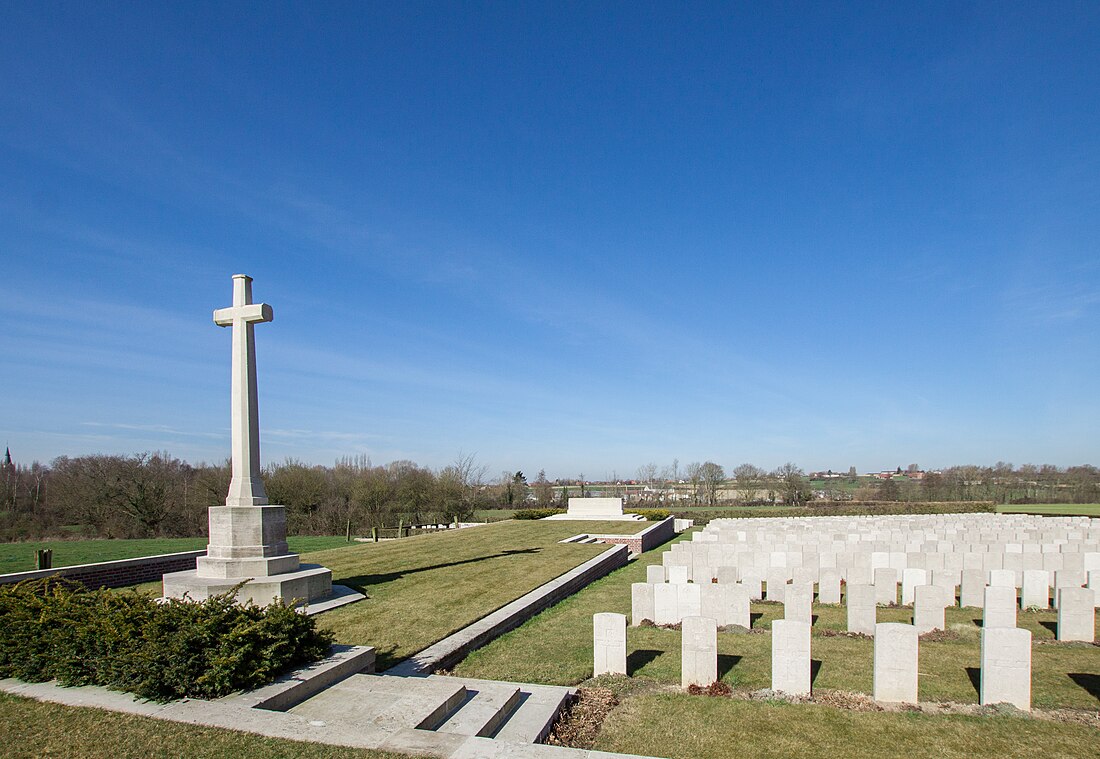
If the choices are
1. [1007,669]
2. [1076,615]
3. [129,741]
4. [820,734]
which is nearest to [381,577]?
[129,741]

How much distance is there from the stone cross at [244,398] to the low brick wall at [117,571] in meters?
3.35

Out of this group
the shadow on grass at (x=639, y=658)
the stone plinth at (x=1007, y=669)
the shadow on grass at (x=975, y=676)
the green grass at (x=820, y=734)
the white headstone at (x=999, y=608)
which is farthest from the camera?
the white headstone at (x=999, y=608)

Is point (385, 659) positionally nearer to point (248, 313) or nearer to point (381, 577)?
point (381, 577)

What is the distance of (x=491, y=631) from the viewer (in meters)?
8.52

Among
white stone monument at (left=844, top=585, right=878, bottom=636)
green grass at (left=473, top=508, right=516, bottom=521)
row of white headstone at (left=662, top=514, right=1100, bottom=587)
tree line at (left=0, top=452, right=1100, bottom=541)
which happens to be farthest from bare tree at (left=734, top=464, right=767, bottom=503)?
white stone monument at (left=844, top=585, right=878, bottom=636)

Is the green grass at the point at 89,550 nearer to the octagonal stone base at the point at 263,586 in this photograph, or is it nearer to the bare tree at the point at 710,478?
the octagonal stone base at the point at 263,586

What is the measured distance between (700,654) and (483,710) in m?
2.65

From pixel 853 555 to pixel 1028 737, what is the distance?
28.1ft

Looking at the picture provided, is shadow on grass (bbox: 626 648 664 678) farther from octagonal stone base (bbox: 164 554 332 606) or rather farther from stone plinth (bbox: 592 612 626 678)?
octagonal stone base (bbox: 164 554 332 606)

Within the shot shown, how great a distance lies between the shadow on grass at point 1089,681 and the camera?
6.74 metres

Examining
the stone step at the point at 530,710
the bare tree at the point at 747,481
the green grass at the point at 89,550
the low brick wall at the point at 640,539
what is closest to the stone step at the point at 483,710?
the stone step at the point at 530,710

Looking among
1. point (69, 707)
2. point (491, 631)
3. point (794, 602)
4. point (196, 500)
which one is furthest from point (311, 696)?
point (196, 500)

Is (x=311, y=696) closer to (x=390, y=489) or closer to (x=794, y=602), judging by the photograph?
(x=794, y=602)

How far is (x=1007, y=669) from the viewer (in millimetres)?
6129
